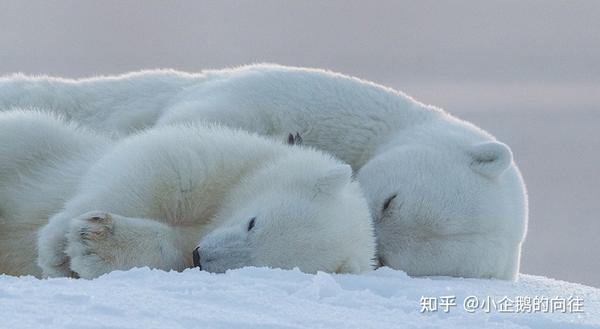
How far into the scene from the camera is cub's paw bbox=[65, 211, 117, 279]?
154 inches

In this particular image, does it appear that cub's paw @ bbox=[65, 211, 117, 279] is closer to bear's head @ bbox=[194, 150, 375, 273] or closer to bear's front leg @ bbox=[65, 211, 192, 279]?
bear's front leg @ bbox=[65, 211, 192, 279]

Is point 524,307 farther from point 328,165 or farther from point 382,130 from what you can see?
point 382,130

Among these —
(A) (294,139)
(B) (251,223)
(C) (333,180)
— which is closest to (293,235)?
(B) (251,223)

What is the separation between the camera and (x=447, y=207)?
5.37 meters

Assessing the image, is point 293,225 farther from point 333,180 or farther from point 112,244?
point 112,244

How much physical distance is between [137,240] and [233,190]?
539mm

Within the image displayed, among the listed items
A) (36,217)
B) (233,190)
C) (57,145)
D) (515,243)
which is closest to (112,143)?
(57,145)

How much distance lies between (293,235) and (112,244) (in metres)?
0.72

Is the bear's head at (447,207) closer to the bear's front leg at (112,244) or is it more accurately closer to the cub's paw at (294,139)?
the cub's paw at (294,139)

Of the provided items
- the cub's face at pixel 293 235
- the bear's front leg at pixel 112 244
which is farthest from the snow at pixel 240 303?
the bear's front leg at pixel 112 244

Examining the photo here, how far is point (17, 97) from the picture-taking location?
6996 mm

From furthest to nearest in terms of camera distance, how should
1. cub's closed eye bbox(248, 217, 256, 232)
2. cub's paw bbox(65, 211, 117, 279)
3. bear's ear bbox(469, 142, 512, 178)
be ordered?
1. bear's ear bbox(469, 142, 512, 178)
2. cub's closed eye bbox(248, 217, 256, 232)
3. cub's paw bbox(65, 211, 117, 279)

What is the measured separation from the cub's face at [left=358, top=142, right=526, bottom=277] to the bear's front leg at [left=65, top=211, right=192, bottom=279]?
168 cm

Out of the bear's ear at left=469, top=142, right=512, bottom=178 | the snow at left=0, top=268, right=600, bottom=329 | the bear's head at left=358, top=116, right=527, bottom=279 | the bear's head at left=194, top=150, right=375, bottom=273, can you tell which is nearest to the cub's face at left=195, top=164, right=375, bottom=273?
the bear's head at left=194, top=150, right=375, bottom=273
